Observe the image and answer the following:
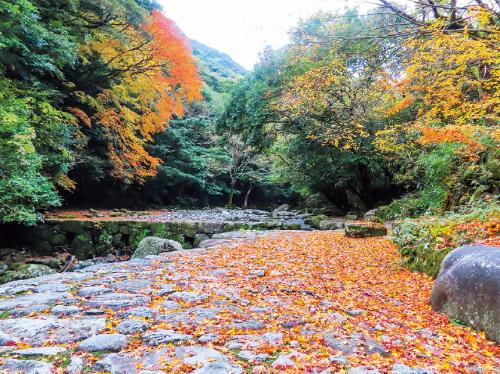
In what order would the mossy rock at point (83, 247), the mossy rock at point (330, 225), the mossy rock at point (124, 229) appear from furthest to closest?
the mossy rock at point (330, 225) < the mossy rock at point (124, 229) < the mossy rock at point (83, 247)

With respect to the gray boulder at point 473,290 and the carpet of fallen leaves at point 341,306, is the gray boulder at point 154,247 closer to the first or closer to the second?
the carpet of fallen leaves at point 341,306

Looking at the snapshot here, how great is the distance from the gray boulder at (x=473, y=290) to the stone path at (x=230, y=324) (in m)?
0.12

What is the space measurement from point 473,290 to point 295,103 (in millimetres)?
9140

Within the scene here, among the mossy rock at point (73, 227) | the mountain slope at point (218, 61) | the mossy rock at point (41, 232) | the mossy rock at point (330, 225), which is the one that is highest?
the mountain slope at point (218, 61)

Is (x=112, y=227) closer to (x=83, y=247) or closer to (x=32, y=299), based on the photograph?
(x=83, y=247)

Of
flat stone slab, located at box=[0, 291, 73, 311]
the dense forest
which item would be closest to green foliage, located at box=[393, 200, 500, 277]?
the dense forest

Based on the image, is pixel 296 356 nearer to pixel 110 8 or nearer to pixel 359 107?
pixel 110 8

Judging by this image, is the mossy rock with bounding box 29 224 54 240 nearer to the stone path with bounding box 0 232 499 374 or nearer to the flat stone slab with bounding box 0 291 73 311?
the stone path with bounding box 0 232 499 374

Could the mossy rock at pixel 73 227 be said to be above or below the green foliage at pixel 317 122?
below

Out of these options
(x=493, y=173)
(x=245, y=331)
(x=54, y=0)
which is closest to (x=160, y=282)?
(x=245, y=331)

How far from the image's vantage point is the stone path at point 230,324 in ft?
6.64

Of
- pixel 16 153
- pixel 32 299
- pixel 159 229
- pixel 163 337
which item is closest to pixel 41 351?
pixel 163 337

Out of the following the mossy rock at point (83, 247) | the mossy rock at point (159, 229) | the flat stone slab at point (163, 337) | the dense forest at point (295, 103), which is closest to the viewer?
the flat stone slab at point (163, 337)

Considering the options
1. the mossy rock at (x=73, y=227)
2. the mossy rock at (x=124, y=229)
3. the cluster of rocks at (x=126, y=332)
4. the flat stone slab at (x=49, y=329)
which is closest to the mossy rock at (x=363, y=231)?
the cluster of rocks at (x=126, y=332)
